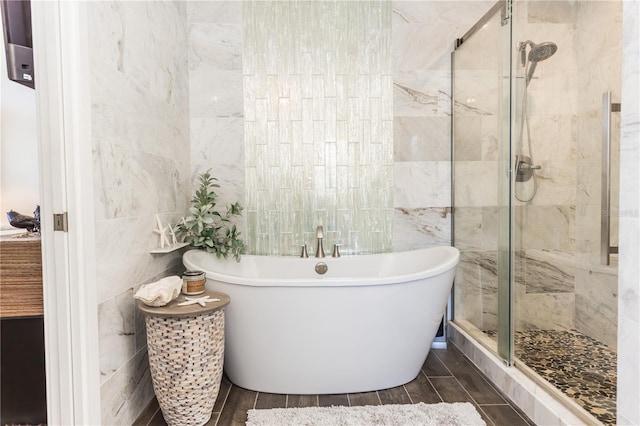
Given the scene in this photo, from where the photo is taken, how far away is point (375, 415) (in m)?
1.71

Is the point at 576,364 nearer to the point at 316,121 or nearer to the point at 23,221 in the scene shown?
the point at 316,121

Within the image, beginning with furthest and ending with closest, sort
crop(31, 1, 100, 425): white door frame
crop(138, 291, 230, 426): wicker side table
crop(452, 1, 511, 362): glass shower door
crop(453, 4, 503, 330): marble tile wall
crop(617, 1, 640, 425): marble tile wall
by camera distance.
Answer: crop(453, 4, 503, 330): marble tile wall < crop(452, 1, 511, 362): glass shower door < crop(138, 291, 230, 426): wicker side table < crop(31, 1, 100, 425): white door frame < crop(617, 1, 640, 425): marble tile wall

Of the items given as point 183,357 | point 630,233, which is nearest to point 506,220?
point 630,233

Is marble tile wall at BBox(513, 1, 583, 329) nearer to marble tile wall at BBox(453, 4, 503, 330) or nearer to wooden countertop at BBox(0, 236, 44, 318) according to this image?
marble tile wall at BBox(453, 4, 503, 330)

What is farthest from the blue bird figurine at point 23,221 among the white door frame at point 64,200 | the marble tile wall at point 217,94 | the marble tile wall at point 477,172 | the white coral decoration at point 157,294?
the marble tile wall at point 477,172

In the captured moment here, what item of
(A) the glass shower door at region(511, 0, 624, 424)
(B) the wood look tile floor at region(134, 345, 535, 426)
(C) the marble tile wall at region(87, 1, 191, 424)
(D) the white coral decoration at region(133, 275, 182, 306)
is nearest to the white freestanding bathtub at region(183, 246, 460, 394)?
(B) the wood look tile floor at region(134, 345, 535, 426)

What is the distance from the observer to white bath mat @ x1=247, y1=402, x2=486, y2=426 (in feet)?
5.40

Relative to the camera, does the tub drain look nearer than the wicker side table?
No

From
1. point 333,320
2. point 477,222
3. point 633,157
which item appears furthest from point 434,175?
point 633,157

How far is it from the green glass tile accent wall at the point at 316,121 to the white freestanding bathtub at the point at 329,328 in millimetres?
763

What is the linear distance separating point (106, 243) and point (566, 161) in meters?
2.35

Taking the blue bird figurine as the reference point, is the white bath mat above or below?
below

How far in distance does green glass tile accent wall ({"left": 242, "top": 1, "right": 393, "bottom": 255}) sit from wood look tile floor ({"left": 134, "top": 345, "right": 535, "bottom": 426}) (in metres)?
0.95

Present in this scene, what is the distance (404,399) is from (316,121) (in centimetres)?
177
